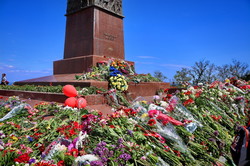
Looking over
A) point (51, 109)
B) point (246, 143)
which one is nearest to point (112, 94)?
point (51, 109)

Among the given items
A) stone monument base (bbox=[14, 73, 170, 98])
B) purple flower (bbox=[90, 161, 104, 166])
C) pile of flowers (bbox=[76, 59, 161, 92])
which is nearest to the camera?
purple flower (bbox=[90, 161, 104, 166])

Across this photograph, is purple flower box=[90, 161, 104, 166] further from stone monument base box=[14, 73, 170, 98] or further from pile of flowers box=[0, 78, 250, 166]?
stone monument base box=[14, 73, 170, 98]

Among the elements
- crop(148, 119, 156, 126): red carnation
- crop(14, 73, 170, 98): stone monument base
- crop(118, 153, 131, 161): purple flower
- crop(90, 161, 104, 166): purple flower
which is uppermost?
crop(14, 73, 170, 98): stone monument base

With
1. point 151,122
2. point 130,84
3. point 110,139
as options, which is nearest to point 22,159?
point 110,139

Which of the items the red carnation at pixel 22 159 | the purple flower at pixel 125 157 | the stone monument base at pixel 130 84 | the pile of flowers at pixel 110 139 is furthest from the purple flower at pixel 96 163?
the stone monument base at pixel 130 84

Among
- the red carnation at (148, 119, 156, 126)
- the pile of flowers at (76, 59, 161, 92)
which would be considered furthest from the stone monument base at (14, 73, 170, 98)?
the red carnation at (148, 119, 156, 126)

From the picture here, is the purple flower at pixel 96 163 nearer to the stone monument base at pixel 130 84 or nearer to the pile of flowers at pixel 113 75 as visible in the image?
the stone monument base at pixel 130 84

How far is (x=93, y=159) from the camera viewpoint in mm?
1898

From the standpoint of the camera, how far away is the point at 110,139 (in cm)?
229

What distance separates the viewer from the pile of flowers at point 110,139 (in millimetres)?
1977

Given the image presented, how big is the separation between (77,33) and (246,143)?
7.83 meters

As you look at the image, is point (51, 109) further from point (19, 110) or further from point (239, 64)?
point (239, 64)

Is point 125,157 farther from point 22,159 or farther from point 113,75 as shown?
point 113,75

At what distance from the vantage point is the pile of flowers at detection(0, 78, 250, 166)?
198 centimetres
